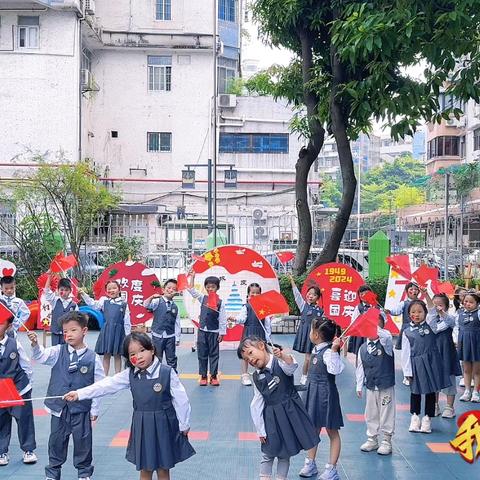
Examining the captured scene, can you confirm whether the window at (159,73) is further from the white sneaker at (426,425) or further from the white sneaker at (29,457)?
the white sneaker at (29,457)

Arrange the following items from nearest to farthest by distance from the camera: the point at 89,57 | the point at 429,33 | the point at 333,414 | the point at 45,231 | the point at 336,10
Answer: the point at 333,414, the point at 429,33, the point at 336,10, the point at 45,231, the point at 89,57

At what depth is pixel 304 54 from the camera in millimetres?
13164

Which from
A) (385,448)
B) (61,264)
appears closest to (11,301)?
(61,264)

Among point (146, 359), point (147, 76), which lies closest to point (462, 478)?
point (146, 359)

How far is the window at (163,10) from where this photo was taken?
25109 millimetres

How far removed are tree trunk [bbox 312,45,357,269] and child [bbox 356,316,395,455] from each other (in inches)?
270

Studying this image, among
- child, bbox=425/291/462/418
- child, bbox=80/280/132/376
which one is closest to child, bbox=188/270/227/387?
child, bbox=80/280/132/376

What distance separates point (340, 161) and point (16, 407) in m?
8.62

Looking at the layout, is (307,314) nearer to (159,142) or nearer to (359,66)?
(359,66)

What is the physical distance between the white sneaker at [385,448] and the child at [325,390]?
0.77 meters

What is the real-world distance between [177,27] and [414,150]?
79.2m

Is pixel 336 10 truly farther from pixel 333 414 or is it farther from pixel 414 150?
pixel 414 150

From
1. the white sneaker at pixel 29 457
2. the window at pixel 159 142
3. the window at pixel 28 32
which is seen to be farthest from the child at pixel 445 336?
the window at pixel 159 142

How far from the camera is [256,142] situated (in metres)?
25.6
